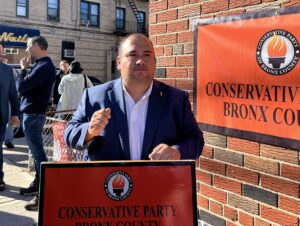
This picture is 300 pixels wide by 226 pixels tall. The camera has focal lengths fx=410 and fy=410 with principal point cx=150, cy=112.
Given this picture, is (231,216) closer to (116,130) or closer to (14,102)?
(116,130)

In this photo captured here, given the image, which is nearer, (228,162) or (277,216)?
(277,216)

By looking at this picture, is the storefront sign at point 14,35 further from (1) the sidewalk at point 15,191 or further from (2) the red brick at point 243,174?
(2) the red brick at point 243,174

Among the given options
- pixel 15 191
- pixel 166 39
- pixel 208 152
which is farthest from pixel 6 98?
pixel 208 152

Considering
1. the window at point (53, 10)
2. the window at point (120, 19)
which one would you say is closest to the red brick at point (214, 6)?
the window at point (53, 10)

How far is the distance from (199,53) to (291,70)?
0.83 meters

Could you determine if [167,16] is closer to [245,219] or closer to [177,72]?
[177,72]

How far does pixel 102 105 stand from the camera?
2238mm

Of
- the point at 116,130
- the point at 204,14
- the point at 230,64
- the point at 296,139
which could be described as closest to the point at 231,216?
the point at 296,139

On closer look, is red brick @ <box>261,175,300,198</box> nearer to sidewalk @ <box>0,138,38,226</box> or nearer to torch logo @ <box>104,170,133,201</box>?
torch logo @ <box>104,170,133,201</box>

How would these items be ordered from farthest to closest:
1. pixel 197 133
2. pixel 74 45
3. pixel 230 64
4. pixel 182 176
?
pixel 74 45
pixel 230 64
pixel 197 133
pixel 182 176

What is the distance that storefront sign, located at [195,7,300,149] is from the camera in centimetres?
246

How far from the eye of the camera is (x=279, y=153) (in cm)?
259

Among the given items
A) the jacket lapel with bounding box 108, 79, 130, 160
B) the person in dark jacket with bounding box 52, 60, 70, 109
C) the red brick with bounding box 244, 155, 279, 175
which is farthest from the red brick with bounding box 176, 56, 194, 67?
the person in dark jacket with bounding box 52, 60, 70, 109

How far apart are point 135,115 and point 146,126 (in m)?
0.09
